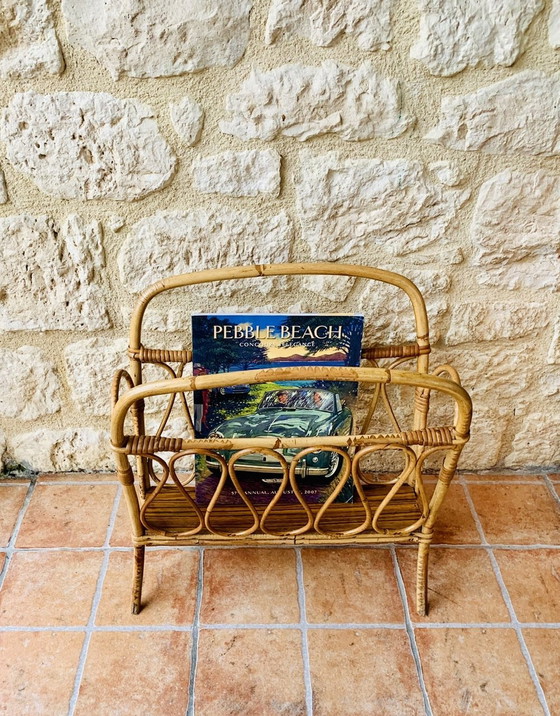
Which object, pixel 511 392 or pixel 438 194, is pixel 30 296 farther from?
pixel 511 392

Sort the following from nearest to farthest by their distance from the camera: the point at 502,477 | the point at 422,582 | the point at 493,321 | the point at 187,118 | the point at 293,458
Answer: the point at 293,458, the point at 187,118, the point at 422,582, the point at 493,321, the point at 502,477

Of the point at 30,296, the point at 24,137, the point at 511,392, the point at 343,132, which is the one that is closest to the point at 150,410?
the point at 30,296

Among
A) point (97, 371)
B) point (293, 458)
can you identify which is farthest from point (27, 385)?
point (293, 458)

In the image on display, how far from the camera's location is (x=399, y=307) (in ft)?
4.29

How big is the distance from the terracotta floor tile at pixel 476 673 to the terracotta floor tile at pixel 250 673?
0.77 feet

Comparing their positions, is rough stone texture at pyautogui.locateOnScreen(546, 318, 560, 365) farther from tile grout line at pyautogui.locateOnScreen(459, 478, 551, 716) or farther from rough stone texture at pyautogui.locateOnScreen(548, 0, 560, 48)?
rough stone texture at pyautogui.locateOnScreen(548, 0, 560, 48)

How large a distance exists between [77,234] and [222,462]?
1.79ft

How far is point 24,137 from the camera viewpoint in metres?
1.12

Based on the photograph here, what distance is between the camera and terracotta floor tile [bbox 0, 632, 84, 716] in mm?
1069

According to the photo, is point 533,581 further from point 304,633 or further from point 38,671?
point 38,671

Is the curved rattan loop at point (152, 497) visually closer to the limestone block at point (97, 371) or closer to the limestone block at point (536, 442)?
the limestone block at point (97, 371)

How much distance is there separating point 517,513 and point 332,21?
109cm

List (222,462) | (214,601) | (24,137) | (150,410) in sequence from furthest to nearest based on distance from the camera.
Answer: (150,410) → (214,601) → (24,137) → (222,462)

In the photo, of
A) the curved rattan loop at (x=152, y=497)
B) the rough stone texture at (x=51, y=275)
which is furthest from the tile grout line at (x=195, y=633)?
the rough stone texture at (x=51, y=275)
